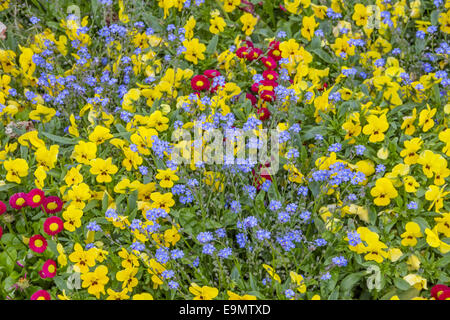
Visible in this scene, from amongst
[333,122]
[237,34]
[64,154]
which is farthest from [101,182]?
[237,34]

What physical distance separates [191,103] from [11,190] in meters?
1.01

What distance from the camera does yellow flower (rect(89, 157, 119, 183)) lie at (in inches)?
109

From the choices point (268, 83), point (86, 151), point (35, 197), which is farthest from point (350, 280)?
point (35, 197)

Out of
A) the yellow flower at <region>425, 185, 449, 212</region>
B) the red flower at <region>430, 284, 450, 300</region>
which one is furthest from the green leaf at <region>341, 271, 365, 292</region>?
the yellow flower at <region>425, 185, 449, 212</region>

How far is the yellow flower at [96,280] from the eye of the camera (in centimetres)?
247

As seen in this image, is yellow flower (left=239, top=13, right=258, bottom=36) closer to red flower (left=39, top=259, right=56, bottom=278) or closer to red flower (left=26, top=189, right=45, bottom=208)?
red flower (left=26, top=189, right=45, bottom=208)

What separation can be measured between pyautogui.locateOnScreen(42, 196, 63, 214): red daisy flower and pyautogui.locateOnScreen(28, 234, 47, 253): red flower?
13cm

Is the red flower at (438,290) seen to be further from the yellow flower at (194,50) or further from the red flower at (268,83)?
the yellow flower at (194,50)

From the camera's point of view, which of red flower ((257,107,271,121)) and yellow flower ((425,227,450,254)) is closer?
yellow flower ((425,227,450,254))

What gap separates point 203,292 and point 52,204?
878mm

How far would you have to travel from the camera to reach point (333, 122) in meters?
3.05

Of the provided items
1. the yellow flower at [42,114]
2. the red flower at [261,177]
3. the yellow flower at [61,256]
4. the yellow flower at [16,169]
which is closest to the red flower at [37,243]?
the yellow flower at [61,256]

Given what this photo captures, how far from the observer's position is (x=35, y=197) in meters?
2.69

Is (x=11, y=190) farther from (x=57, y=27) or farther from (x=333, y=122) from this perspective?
(x=333, y=122)
